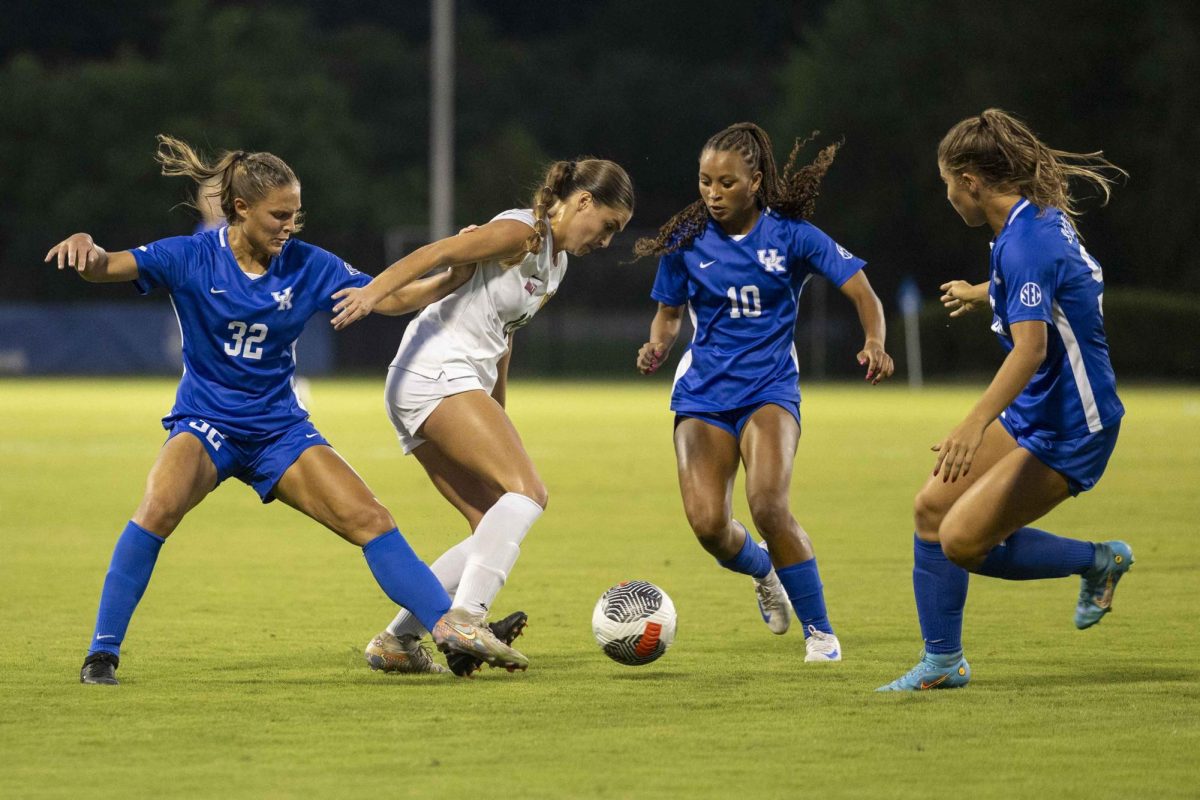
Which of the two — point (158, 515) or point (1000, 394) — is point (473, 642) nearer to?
point (158, 515)

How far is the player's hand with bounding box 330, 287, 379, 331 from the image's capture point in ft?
20.2

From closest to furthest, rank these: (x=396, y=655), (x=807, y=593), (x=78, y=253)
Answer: (x=78, y=253), (x=396, y=655), (x=807, y=593)

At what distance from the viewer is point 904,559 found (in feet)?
33.1

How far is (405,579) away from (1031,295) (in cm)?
222

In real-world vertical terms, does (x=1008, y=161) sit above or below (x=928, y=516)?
above

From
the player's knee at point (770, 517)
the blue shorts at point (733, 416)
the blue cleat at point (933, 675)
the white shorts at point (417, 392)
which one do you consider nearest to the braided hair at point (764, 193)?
the blue shorts at point (733, 416)

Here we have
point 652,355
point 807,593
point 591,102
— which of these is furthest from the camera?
point 591,102

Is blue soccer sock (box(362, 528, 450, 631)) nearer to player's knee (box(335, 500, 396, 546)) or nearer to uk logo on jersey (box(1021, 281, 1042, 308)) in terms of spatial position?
player's knee (box(335, 500, 396, 546))

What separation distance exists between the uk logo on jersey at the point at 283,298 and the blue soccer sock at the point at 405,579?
2.73 ft

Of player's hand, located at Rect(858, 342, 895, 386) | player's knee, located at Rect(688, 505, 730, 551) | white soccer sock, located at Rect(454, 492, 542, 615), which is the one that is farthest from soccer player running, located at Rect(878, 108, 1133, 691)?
white soccer sock, located at Rect(454, 492, 542, 615)

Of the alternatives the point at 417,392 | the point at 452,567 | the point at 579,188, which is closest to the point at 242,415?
the point at 417,392

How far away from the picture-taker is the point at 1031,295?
5711mm

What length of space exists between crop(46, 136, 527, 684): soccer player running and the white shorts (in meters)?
0.37

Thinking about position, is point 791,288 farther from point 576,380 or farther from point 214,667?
point 576,380
